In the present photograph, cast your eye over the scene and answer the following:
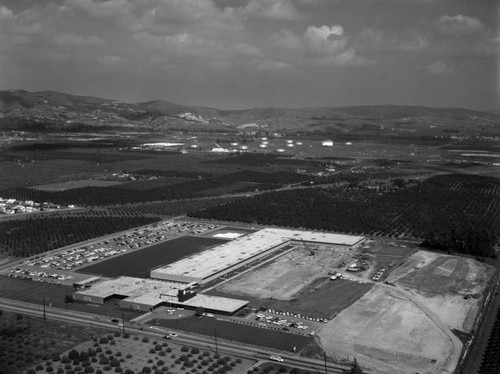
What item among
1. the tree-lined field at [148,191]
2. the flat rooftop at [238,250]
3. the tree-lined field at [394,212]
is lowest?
the flat rooftop at [238,250]

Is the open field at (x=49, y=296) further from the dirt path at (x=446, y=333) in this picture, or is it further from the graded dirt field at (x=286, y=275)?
the dirt path at (x=446, y=333)

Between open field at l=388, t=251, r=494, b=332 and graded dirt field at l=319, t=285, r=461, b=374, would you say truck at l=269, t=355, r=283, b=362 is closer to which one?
graded dirt field at l=319, t=285, r=461, b=374

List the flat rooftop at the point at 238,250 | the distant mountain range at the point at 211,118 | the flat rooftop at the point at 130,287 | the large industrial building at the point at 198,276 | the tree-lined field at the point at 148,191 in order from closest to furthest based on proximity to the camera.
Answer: the large industrial building at the point at 198,276
the flat rooftop at the point at 130,287
the flat rooftop at the point at 238,250
the tree-lined field at the point at 148,191
the distant mountain range at the point at 211,118

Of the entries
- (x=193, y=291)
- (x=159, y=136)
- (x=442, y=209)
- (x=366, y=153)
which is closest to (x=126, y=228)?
(x=193, y=291)

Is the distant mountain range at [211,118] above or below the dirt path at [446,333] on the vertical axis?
above

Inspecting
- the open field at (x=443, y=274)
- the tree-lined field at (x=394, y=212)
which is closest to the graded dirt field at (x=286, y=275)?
the open field at (x=443, y=274)

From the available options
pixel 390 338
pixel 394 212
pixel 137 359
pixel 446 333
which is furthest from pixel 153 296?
pixel 394 212

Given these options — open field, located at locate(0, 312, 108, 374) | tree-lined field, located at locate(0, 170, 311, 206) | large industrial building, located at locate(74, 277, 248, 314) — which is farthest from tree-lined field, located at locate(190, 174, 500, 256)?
open field, located at locate(0, 312, 108, 374)
